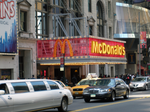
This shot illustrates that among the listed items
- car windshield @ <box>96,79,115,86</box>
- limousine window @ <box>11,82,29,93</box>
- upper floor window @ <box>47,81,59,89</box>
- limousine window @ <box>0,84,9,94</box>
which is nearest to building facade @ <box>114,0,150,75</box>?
car windshield @ <box>96,79,115,86</box>

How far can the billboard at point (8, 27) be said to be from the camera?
28312 mm

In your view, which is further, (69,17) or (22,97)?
(69,17)

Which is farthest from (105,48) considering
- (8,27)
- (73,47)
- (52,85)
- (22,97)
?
(22,97)

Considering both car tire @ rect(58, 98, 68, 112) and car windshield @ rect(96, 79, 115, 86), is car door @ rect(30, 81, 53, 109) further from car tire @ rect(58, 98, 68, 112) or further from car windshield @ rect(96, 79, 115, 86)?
car windshield @ rect(96, 79, 115, 86)

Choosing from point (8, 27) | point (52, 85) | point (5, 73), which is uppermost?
point (8, 27)

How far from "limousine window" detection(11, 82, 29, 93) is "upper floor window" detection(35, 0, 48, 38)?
79.2 feet

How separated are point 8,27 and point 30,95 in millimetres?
17889

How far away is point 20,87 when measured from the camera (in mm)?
11914

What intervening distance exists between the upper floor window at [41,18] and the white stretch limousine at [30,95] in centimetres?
2236

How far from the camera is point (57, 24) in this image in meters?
38.9

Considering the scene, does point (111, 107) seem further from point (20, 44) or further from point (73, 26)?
point (73, 26)

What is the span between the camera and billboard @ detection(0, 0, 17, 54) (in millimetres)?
28312

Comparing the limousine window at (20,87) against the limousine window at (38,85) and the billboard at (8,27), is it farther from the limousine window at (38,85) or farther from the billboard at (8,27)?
the billboard at (8,27)

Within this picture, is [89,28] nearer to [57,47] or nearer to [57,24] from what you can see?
[57,24]
